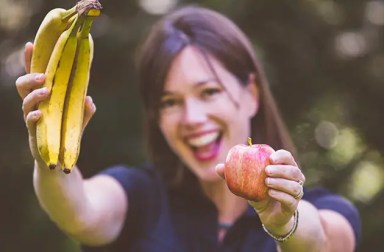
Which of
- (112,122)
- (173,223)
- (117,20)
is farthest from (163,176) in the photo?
(117,20)

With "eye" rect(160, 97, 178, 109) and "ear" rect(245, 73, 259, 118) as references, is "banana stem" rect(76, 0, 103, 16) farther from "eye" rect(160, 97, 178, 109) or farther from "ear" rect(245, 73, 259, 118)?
"ear" rect(245, 73, 259, 118)

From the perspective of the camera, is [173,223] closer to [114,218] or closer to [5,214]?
[114,218]

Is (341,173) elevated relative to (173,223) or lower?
lower

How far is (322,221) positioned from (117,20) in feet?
6.50

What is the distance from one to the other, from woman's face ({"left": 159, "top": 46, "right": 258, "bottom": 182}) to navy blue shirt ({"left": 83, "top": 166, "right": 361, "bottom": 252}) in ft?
0.40

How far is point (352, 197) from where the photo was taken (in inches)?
145

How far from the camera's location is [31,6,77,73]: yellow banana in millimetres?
1563

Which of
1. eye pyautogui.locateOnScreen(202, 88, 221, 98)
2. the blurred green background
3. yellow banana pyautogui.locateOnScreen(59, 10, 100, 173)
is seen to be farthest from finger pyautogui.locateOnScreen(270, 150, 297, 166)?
the blurred green background

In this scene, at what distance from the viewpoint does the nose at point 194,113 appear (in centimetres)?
208

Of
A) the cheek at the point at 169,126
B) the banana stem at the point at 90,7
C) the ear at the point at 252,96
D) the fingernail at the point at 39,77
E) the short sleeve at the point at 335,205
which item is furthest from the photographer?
the ear at the point at 252,96

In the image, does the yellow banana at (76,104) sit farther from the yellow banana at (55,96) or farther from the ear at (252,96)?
the ear at (252,96)

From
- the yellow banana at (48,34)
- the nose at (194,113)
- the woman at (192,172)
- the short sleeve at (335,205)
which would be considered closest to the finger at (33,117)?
the yellow banana at (48,34)

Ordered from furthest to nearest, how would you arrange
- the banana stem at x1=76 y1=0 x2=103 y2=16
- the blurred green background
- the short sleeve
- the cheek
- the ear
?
the blurred green background → the ear → the cheek → the short sleeve → the banana stem at x1=76 y1=0 x2=103 y2=16

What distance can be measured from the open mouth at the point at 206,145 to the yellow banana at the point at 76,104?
1.80ft
